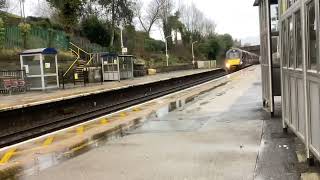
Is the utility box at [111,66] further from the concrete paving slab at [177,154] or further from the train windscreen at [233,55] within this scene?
the concrete paving slab at [177,154]

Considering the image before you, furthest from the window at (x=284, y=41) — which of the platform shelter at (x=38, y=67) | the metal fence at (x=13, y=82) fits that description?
the metal fence at (x=13, y=82)

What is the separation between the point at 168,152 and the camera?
29.2 ft

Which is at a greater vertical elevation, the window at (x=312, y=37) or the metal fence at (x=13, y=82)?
the window at (x=312, y=37)

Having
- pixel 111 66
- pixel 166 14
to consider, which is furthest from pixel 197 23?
pixel 111 66

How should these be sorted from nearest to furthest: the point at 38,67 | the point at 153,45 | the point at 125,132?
the point at 125,132
the point at 38,67
the point at 153,45

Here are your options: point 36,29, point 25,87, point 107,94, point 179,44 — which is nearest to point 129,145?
point 107,94

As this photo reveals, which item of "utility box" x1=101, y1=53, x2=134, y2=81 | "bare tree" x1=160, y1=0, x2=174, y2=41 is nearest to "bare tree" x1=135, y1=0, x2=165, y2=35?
"bare tree" x1=160, y1=0, x2=174, y2=41

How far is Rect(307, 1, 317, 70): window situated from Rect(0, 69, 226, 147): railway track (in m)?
7.53

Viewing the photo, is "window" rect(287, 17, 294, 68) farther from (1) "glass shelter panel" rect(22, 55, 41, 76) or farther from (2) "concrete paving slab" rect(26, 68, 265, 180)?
(1) "glass shelter panel" rect(22, 55, 41, 76)

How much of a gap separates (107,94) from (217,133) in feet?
36.9

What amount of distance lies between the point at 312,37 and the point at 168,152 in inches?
138

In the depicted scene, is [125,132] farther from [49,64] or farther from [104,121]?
[49,64]

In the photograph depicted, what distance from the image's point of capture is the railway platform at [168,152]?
729cm

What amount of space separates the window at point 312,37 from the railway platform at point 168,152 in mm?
1443
